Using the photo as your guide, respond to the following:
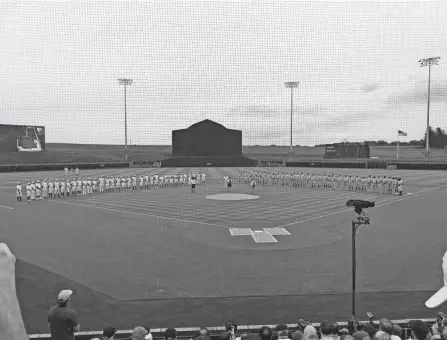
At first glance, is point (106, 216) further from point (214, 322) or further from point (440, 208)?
point (440, 208)

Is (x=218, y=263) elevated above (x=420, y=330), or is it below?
below

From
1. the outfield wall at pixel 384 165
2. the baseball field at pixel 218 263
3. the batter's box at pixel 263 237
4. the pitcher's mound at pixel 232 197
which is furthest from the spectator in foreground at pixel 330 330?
the outfield wall at pixel 384 165

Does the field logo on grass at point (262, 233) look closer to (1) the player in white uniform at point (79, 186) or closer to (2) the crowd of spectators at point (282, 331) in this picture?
(2) the crowd of spectators at point (282, 331)

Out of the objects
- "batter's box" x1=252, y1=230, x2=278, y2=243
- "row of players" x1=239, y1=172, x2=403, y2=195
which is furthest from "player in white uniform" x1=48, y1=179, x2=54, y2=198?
"batter's box" x1=252, y1=230, x2=278, y2=243

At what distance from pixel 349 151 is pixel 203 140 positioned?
25937 mm

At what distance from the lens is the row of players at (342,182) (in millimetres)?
30223

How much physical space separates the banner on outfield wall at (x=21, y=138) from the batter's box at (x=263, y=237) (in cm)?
5896

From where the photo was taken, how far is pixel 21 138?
6394 cm

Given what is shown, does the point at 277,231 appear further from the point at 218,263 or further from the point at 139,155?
the point at 139,155

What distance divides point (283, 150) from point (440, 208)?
83950mm

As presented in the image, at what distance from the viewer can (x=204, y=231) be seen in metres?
15.9

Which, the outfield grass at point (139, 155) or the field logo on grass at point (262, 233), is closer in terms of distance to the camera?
the field logo on grass at point (262, 233)

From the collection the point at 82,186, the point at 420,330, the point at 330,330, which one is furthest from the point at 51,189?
the point at 420,330

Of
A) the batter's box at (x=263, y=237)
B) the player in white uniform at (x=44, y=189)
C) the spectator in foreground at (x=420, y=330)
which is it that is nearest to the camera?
the spectator in foreground at (x=420, y=330)
